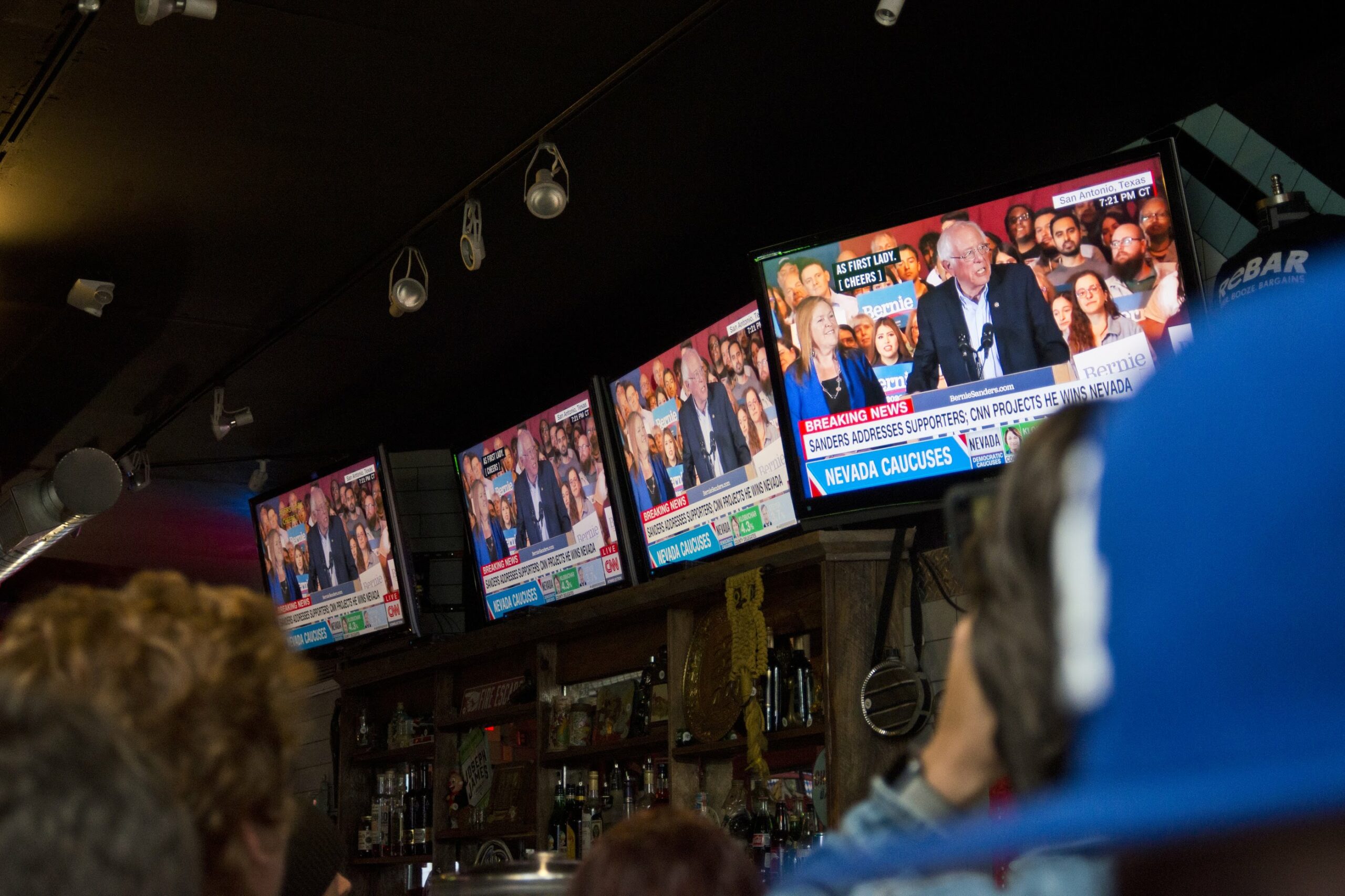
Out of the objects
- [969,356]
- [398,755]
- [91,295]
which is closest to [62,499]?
[91,295]

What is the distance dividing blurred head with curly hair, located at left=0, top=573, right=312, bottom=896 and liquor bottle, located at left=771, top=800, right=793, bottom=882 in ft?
11.5

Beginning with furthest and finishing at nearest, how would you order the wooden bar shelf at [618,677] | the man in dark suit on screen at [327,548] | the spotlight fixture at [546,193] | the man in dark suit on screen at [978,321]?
1. the man in dark suit on screen at [327,548]
2. the wooden bar shelf at [618,677]
3. the spotlight fixture at [546,193]
4. the man in dark suit on screen at [978,321]

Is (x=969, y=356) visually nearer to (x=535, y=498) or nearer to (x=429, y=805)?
(x=535, y=498)

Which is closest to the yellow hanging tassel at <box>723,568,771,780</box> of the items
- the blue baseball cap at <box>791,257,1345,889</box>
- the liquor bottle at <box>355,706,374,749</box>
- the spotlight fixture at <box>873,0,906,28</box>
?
the spotlight fixture at <box>873,0,906,28</box>

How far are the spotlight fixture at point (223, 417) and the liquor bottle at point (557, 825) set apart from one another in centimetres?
243

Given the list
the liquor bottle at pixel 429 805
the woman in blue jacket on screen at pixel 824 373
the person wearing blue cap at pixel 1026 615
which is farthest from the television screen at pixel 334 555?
the person wearing blue cap at pixel 1026 615

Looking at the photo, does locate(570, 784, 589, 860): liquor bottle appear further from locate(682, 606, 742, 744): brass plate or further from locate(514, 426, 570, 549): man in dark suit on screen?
locate(514, 426, 570, 549): man in dark suit on screen

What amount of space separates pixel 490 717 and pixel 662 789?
4.07 feet

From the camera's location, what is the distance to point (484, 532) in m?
6.12

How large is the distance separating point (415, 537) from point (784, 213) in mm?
3170

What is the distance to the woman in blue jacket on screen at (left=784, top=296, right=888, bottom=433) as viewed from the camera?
13.0ft

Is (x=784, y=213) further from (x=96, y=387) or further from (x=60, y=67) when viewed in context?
(x=96, y=387)

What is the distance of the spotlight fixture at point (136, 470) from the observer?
291 inches

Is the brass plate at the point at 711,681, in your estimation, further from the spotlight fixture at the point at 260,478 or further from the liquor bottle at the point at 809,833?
the spotlight fixture at the point at 260,478
